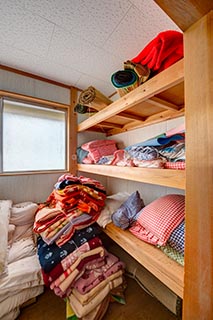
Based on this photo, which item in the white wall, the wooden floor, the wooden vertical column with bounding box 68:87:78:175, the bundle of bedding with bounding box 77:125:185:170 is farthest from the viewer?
the wooden vertical column with bounding box 68:87:78:175

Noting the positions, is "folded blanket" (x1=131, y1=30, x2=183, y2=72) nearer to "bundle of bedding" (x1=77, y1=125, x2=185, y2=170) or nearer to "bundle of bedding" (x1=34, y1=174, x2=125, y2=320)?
"bundle of bedding" (x1=77, y1=125, x2=185, y2=170)

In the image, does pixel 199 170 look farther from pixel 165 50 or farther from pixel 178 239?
pixel 165 50

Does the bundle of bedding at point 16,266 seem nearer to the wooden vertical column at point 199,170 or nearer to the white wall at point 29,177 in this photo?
the white wall at point 29,177

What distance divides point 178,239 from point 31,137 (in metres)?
1.47

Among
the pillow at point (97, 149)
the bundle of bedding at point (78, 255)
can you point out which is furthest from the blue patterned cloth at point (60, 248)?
the pillow at point (97, 149)

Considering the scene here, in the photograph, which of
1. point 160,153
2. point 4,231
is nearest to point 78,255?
point 4,231

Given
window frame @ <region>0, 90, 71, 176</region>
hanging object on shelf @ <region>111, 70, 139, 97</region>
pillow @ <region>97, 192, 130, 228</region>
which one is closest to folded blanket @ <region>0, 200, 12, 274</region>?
window frame @ <region>0, 90, 71, 176</region>

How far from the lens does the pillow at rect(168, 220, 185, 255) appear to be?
0.65m

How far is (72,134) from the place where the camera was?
5.47ft

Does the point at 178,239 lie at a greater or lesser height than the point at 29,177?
lesser

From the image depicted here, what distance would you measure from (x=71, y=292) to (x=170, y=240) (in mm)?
697

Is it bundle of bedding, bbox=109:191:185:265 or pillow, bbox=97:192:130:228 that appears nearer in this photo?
bundle of bedding, bbox=109:191:185:265

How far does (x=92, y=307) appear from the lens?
846mm

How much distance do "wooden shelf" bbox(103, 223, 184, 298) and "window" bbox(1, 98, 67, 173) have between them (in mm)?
1047
